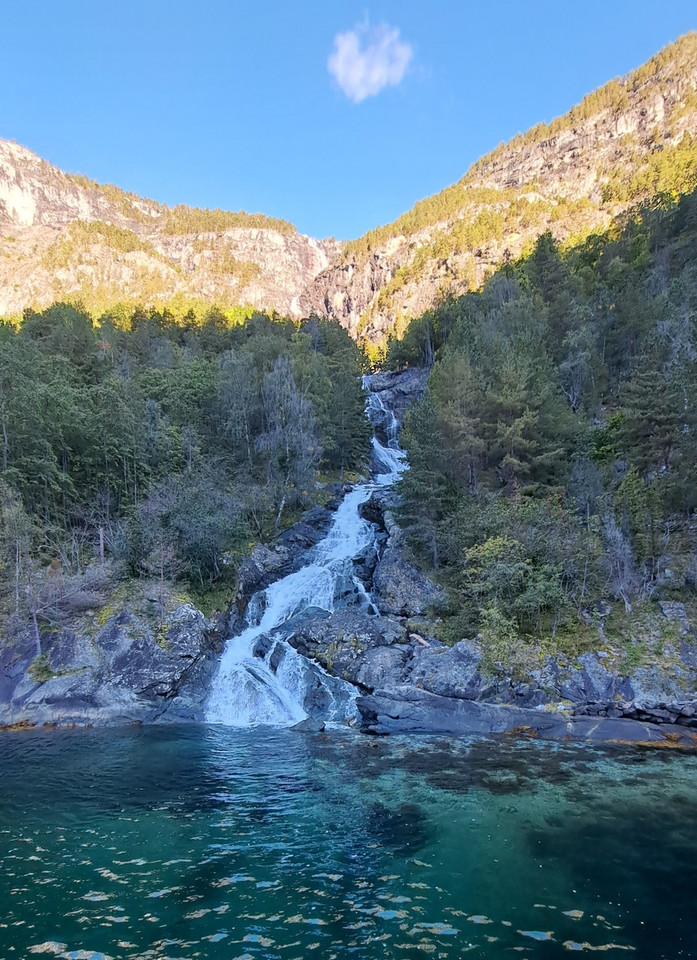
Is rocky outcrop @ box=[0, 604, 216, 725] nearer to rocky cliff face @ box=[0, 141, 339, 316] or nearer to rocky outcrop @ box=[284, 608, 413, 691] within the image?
rocky outcrop @ box=[284, 608, 413, 691]

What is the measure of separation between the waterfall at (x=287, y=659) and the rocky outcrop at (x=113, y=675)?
5.00ft

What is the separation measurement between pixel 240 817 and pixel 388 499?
28.2 meters

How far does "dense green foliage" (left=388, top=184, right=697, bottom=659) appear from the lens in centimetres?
2541

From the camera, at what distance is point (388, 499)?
39.8 m

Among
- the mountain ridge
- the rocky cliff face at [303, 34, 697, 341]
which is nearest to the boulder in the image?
the rocky cliff face at [303, 34, 697, 341]

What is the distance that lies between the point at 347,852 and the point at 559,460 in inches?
1104

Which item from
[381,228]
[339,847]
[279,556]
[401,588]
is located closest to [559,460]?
[401,588]

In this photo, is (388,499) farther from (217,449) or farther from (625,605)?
(625,605)

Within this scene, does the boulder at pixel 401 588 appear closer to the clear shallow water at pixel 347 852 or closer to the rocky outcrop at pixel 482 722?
the rocky outcrop at pixel 482 722

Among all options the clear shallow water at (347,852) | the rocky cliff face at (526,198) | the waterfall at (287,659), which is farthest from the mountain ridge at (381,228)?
the clear shallow water at (347,852)

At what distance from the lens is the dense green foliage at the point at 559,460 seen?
2541 centimetres

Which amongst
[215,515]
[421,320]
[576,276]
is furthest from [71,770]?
[421,320]

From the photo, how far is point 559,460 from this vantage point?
33594 millimetres

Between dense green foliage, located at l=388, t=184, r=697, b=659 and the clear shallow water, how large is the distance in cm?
851
